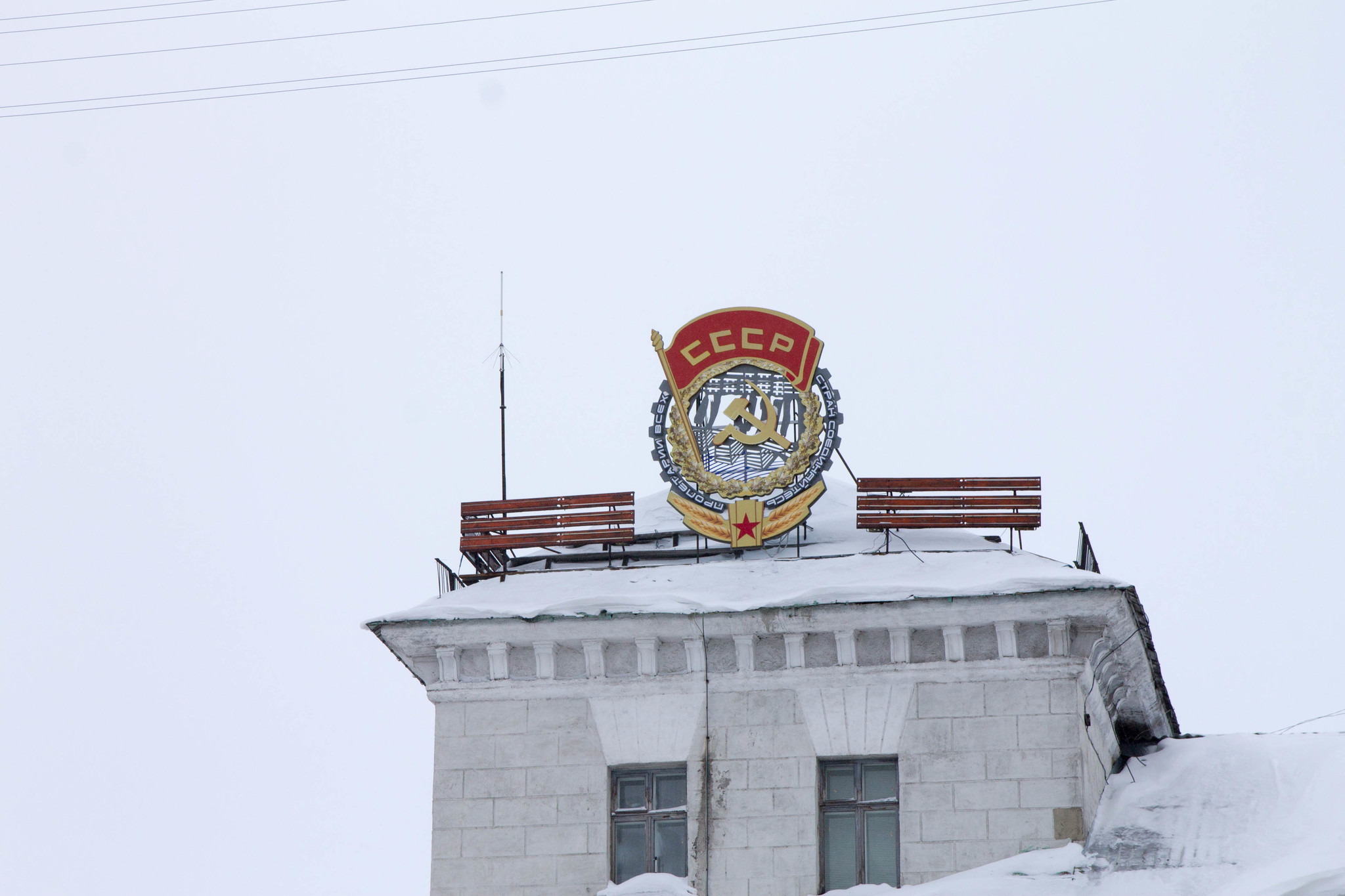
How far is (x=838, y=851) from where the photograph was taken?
2534 cm

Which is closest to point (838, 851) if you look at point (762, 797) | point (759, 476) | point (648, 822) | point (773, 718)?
point (762, 797)

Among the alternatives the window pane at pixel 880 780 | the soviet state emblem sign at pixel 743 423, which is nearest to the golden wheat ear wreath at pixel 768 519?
the soviet state emblem sign at pixel 743 423

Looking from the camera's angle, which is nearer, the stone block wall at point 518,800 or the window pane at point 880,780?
the window pane at point 880,780

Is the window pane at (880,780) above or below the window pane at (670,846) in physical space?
above

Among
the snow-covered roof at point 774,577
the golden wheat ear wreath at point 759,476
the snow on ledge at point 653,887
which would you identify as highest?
the golden wheat ear wreath at point 759,476

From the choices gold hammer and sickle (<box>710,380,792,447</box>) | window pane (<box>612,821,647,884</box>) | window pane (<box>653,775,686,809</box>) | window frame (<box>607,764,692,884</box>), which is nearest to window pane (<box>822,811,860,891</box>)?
window frame (<box>607,764,692,884</box>)

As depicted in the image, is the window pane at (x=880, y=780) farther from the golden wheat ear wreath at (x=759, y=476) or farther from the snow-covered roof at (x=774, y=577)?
the golden wheat ear wreath at (x=759, y=476)

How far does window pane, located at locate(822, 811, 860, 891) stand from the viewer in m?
25.2

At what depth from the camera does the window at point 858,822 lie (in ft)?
82.5

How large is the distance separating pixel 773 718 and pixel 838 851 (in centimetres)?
177

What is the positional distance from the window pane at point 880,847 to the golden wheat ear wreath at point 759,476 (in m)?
4.72

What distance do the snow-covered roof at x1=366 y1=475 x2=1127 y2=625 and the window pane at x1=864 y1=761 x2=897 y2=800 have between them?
203 centimetres

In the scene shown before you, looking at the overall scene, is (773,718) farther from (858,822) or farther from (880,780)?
(858,822)

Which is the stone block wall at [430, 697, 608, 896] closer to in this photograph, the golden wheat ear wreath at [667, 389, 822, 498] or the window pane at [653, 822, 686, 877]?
the window pane at [653, 822, 686, 877]
